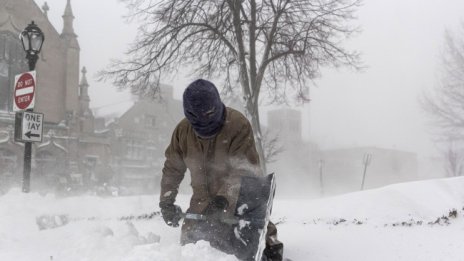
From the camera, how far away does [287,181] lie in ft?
206

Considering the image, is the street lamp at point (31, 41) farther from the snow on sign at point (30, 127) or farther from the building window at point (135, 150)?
the building window at point (135, 150)

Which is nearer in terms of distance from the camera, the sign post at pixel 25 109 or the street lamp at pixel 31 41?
the sign post at pixel 25 109

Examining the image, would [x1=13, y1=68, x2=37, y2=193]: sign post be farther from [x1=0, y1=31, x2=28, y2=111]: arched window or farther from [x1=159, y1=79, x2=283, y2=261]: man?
[x1=0, y1=31, x2=28, y2=111]: arched window

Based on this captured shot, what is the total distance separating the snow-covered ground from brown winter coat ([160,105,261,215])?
485 millimetres

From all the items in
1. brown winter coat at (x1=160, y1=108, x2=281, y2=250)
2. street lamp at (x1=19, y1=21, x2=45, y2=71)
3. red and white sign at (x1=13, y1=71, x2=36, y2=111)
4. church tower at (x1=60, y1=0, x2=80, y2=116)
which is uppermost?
church tower at (x1=60, y1=0, x2=80, y2=116)

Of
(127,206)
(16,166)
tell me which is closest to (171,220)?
(127,206)

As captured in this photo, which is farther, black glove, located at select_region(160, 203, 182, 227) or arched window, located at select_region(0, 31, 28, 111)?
arched window, located at select_region(0, 31, 28, 111)

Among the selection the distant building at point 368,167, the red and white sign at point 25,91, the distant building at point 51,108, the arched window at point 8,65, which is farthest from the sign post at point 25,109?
the distant building at point 368,167

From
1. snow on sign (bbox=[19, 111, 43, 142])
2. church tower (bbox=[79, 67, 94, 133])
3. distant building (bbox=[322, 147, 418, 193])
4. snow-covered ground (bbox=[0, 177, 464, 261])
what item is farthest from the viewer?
distant building (bbox=[322, 147, 418, 193])

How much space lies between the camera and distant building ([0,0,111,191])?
2730cm

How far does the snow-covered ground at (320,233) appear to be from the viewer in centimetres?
389

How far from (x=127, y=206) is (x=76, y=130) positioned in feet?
65.3

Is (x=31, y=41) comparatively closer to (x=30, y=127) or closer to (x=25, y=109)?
(x=25, y=109)

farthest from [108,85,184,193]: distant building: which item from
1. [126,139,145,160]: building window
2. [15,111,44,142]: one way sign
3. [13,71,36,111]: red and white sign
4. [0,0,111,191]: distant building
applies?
[15,111,44,142]: one way sign
